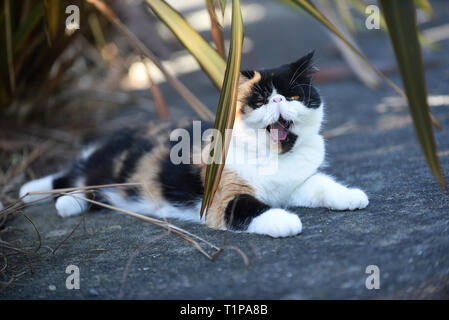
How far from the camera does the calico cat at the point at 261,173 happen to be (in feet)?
3.72

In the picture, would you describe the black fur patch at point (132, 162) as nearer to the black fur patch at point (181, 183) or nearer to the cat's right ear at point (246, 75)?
the black fur patch at point (181, 183)

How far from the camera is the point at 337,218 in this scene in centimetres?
110

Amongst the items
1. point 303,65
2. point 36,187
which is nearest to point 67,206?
point 36,187

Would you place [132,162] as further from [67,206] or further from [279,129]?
[279,129]

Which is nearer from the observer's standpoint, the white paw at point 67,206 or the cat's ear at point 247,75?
the cat's ear at point 247,75

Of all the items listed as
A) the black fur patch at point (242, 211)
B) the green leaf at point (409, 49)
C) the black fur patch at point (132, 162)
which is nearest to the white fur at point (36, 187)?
the black fur patch at point (132, 162)

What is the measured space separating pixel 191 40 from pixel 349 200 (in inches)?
22.0

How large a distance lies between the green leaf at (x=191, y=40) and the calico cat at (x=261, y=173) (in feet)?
0.52

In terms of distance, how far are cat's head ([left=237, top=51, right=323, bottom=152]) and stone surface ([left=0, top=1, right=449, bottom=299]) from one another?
231mm

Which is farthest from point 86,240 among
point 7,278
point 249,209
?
point 249,209

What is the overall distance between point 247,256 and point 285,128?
0.39 meters

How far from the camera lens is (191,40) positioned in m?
1.05

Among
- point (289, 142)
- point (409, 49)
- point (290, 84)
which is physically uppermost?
point (290, 84)
